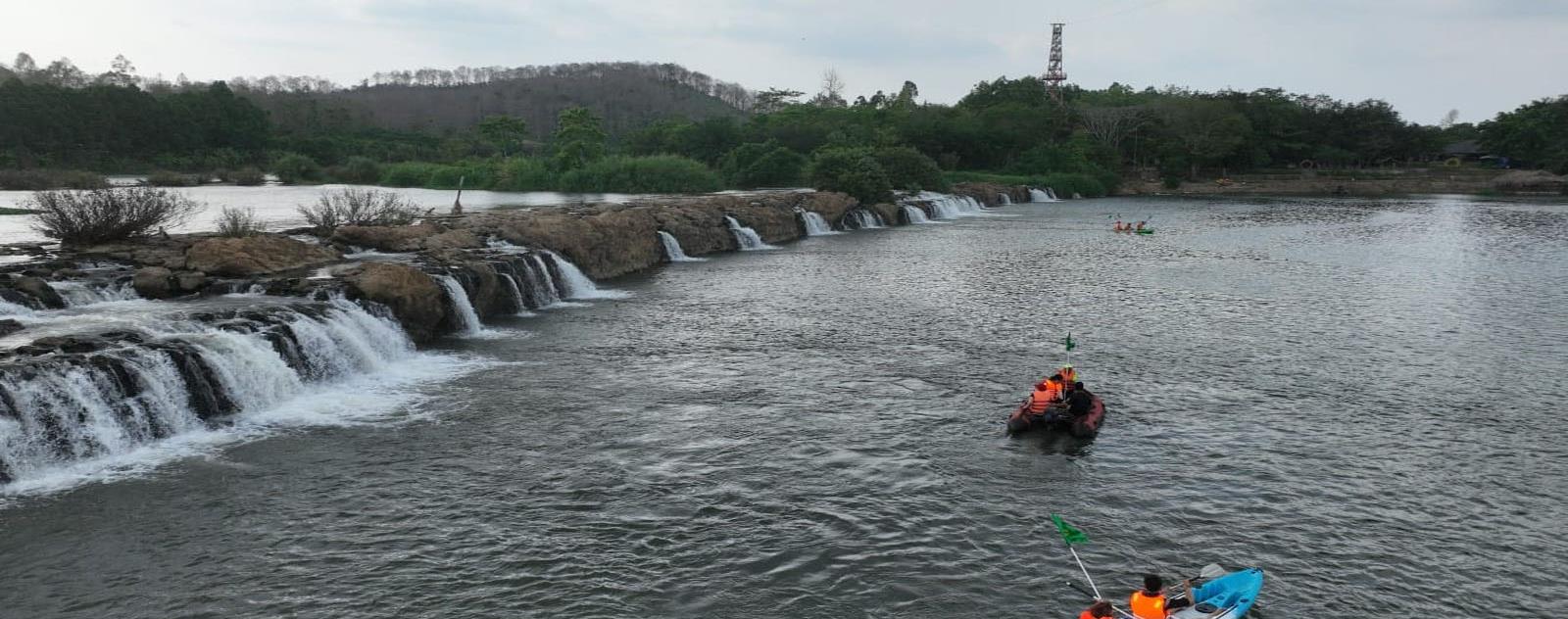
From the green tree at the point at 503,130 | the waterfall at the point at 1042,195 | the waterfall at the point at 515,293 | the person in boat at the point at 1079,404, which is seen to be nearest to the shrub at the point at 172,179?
the green tree at the point at 503,130

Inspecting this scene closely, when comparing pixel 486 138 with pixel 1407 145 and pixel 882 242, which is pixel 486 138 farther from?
pixel 1407 145

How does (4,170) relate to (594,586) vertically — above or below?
above

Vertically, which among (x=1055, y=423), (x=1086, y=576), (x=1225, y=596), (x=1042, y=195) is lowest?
(x=1225, y=596)

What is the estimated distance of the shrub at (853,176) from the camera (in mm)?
68812

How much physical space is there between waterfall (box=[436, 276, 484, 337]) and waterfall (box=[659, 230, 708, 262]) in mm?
18420

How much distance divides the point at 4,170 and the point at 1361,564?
82.9m

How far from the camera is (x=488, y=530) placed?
14094mm

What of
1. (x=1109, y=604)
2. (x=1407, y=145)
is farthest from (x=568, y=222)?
(x=1407, y=145)

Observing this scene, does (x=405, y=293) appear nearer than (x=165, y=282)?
No

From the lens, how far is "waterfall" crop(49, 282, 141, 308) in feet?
74.9

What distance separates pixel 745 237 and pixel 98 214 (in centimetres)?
2991

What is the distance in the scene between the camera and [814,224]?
203ft

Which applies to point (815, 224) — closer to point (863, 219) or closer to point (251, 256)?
point (863, 219)

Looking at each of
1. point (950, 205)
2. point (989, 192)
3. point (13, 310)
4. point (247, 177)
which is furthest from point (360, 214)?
point (989, 192)
